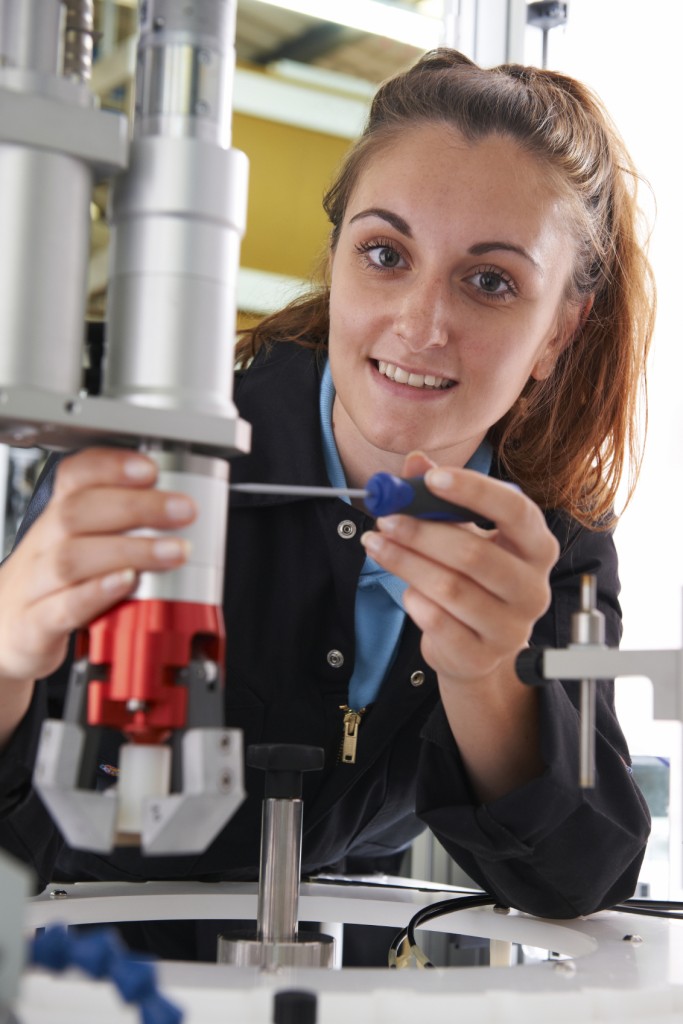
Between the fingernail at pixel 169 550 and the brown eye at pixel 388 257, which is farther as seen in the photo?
the brown eye at pixel 388 257

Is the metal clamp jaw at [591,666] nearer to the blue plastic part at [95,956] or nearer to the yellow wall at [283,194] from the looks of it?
the blue plastic part at [95,956]

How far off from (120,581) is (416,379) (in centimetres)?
53

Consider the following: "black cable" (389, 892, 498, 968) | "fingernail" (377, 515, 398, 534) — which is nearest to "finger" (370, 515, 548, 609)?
"fingernail" (377, 515, 398, 534)

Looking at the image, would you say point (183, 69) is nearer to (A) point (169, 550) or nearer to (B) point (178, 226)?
(B) point (178, 226)

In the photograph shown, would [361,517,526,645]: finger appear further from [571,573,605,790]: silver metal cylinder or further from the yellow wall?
the yellow wall

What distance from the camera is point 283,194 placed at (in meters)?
2.00

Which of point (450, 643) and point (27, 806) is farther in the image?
point (27, 806)

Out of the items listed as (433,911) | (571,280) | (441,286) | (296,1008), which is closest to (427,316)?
(441,286)

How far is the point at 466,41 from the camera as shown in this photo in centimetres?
164

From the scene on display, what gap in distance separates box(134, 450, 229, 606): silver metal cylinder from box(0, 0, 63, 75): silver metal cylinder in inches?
6.8

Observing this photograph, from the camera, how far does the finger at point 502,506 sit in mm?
631

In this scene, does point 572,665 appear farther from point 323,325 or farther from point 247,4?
point 247,4

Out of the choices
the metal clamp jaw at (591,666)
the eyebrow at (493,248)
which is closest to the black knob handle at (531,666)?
the metal clamp jaw at (591,666)

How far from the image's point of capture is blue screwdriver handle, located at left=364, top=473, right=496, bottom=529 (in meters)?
0.62
